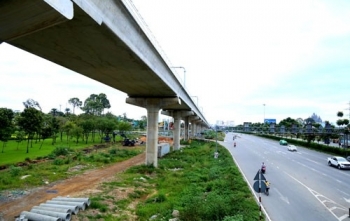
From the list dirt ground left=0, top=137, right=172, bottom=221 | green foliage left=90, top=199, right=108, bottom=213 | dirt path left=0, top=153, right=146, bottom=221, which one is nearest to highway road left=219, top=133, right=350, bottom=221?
green foliage left=90, top=199, right=108, bottom=213

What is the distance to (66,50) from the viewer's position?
549 inches

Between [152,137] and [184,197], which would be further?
[152,137]

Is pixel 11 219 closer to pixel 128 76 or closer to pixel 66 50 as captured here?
pixel 66 50

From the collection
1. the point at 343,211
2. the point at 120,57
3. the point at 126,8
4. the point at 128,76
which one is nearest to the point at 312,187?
the point at 343,211

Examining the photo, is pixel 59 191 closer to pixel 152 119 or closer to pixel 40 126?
pixel 152 119

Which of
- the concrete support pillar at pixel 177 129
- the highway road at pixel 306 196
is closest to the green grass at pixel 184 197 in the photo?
the highway road at pixel 306 196

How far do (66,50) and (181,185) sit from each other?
13.6m

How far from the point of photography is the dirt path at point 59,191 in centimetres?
1634

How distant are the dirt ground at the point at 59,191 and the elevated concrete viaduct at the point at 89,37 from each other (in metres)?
7.91

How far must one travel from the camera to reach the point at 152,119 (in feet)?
114

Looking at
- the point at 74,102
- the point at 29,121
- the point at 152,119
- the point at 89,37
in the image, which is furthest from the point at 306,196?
the point at 74,102

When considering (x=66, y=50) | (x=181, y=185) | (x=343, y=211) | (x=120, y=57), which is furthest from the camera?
(x=181, y=185)

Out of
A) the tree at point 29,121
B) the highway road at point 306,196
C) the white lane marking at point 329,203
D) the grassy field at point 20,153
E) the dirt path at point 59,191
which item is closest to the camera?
the dirt path at point 59,191

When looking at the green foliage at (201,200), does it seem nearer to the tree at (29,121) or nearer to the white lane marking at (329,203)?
the white lane marking at (329,203)
